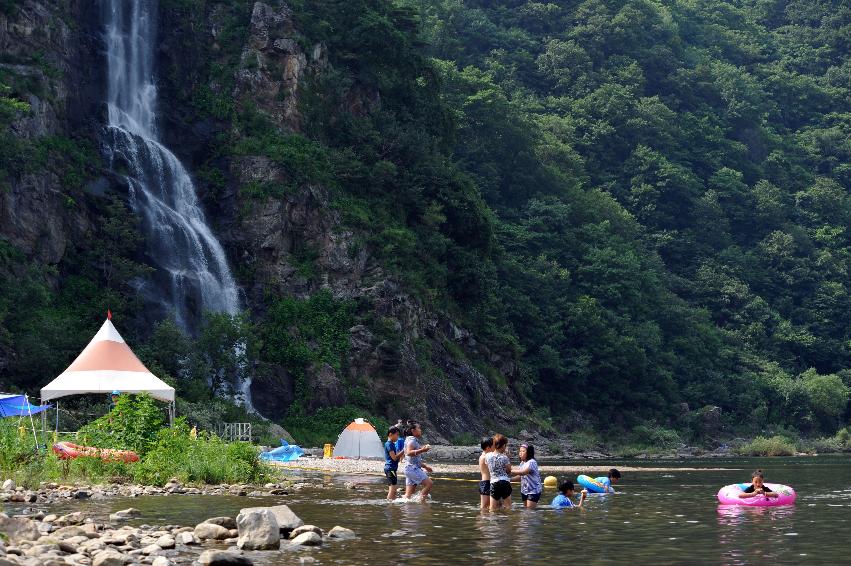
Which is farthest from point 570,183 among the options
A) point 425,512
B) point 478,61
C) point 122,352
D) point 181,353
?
point 425,512

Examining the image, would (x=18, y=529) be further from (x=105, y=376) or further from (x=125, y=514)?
(x=105, y=376)

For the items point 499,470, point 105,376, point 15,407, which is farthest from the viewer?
point 15,407

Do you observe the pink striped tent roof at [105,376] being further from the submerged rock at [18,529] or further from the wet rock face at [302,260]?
the wet rock face at [302,260]

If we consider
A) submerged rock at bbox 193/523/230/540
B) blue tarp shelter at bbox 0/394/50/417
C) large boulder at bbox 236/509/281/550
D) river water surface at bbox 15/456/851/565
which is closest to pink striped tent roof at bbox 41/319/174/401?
blue tarp shelter at bbox 0/394/50/417

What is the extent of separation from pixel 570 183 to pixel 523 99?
43.8 ft

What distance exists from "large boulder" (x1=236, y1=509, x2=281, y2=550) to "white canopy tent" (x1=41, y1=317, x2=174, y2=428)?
47.7 ft

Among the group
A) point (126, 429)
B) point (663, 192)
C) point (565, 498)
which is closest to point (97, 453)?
point (126, 429)

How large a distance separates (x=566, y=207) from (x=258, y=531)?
65847 millimetres

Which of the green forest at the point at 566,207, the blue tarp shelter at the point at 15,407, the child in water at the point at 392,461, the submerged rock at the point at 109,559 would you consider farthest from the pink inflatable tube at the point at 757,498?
the green forest at the point at 566,207

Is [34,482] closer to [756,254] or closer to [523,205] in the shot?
[523,205]

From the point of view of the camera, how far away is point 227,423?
44719 millimetres

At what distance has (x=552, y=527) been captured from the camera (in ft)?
63.2

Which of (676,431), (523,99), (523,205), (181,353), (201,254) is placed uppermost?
(523,99)

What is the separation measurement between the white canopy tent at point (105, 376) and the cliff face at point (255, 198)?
1883 centimetres
